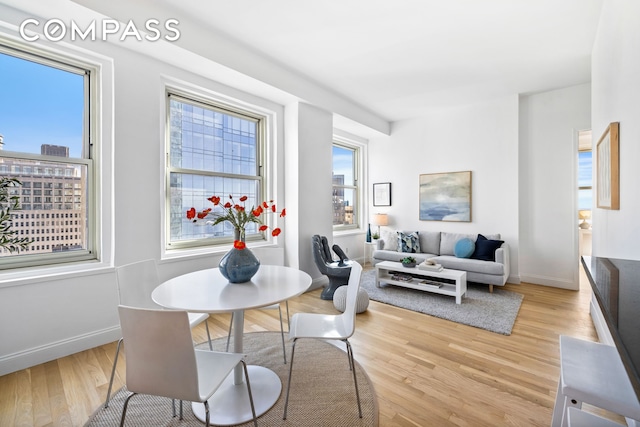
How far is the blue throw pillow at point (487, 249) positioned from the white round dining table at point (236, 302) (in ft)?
10.8

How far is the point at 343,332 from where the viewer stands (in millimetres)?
1731

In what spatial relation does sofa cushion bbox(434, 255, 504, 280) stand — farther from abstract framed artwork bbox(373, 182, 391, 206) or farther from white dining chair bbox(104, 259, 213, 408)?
white dining chair bbox(104, 259, 213, 408)

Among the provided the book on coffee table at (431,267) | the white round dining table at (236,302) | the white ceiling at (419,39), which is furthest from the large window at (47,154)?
the book on coffee table at (431,267)

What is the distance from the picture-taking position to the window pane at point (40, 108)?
7.18 feet

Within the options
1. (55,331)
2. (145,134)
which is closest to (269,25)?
(145,134)

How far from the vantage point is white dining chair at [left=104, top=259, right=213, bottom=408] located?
1.83 meters

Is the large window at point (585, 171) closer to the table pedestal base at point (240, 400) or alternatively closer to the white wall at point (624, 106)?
the white wall at point (624, 106)

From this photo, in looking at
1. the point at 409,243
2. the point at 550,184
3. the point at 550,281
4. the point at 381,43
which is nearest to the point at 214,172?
the point at 381,43

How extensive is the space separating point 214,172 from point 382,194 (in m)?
3.50

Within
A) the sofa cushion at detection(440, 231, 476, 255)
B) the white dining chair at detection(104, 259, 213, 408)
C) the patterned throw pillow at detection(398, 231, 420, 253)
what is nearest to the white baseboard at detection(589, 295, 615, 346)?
the sofa cushion at detection(440, 231, 476, 255)

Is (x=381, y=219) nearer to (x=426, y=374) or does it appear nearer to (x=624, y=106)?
(x=426, y=374)

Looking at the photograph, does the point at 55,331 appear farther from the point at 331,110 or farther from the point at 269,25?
the point at 331,110

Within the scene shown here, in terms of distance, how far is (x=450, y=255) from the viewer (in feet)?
15.1

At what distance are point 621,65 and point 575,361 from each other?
1.80 metres
